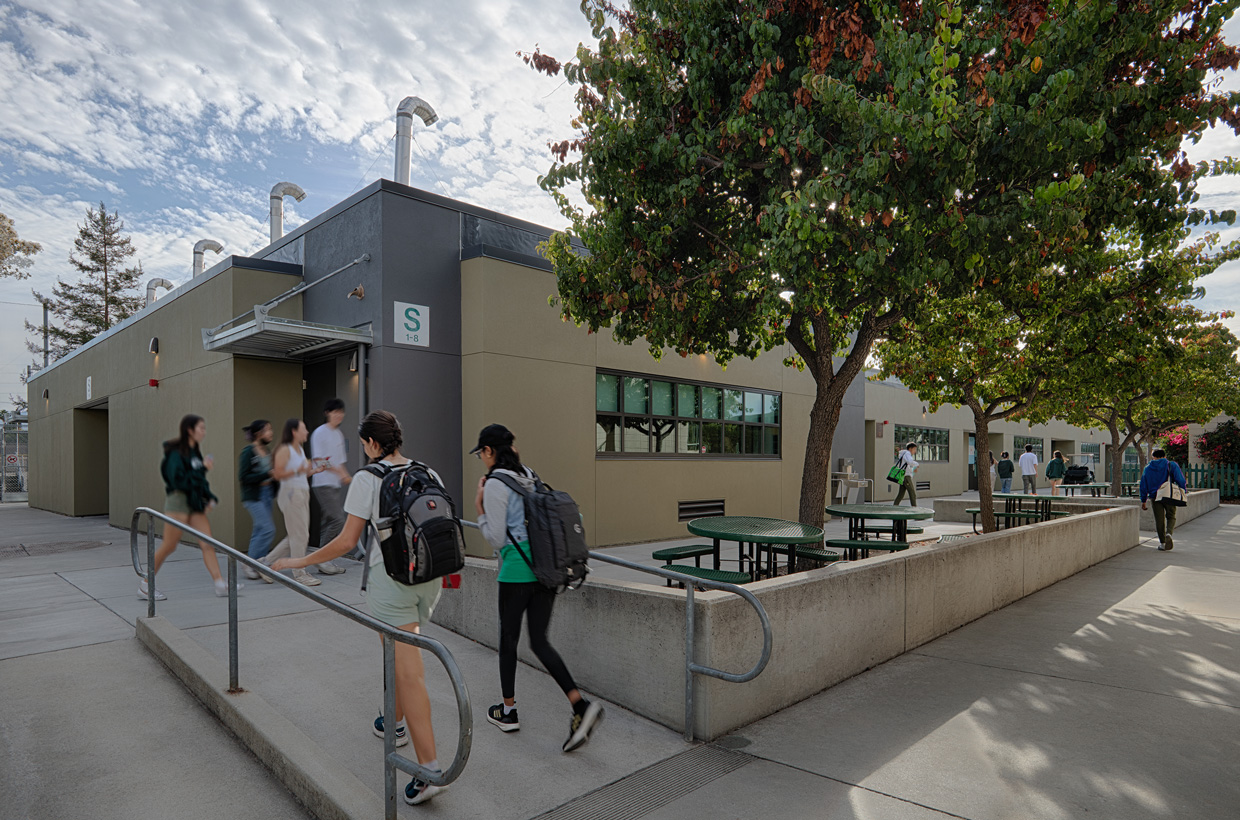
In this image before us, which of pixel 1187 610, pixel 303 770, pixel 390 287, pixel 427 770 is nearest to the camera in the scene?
pixel 427 770

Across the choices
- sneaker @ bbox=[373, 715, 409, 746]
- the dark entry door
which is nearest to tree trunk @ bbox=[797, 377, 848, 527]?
sneaker @ bbox=[373, 715, 409, 746]

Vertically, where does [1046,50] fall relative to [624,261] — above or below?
above

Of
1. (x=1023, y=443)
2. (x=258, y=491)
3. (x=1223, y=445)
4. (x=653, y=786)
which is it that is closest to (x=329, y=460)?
(x=258, y=491)

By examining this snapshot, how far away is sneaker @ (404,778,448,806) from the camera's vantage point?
3.08 meters

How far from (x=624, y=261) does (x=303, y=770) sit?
5.25m

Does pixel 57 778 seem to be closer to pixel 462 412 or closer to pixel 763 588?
pixel 763 588

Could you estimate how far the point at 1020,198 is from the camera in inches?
205

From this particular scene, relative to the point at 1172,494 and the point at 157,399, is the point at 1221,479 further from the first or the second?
the point at 157,399

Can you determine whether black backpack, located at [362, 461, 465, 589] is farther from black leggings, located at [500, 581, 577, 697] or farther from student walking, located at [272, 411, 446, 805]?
black leggings, located at [500, 581, 577, 697]

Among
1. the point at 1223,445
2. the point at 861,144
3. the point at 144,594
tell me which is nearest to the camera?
the point at 861,144

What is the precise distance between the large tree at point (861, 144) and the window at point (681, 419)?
4196mm

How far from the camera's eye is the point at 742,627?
4059mm

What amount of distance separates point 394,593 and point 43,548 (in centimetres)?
1120

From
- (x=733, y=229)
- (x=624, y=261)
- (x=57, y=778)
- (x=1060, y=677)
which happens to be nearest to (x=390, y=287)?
(x=624, y=261)
